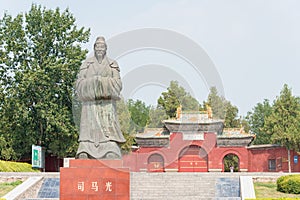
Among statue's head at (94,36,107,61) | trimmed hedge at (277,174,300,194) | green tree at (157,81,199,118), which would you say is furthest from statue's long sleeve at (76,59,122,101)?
green tree at (157,81,199,118)

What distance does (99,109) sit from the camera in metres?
11.7

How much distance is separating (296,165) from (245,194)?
53.8 feet

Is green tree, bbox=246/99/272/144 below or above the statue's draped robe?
above

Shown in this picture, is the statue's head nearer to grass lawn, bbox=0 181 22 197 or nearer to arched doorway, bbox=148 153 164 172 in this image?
grass lawn, bbox=0 181 22 197

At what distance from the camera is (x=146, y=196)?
1534 cm

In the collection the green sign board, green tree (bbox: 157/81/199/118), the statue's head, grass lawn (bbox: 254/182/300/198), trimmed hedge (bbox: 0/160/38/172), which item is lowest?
grass lawn (bbox: 254/182/300/198)

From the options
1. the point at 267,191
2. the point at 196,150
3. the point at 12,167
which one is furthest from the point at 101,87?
the point at 196,150

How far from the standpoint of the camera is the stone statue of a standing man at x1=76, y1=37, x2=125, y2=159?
11523mm

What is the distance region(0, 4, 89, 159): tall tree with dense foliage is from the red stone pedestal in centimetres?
1254

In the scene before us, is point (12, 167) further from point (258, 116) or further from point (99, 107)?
point (258, 116)

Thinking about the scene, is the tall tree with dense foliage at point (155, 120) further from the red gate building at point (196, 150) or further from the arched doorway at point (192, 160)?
the arched doorway at point (192, 160)

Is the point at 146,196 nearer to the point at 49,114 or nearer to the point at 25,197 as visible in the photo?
the point at 25,197

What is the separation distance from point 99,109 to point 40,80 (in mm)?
12490

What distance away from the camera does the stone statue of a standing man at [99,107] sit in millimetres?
11523
